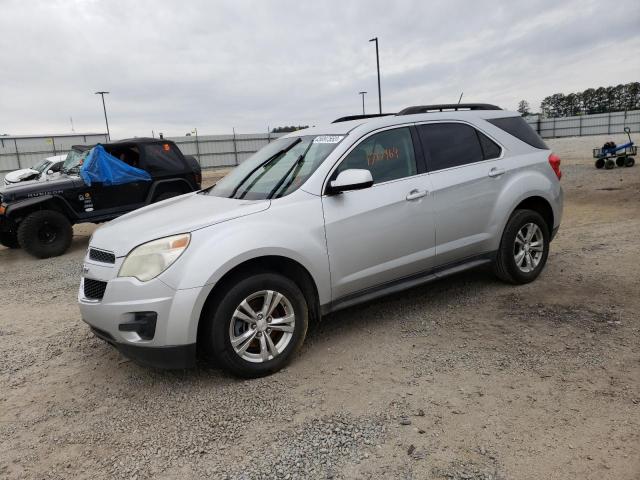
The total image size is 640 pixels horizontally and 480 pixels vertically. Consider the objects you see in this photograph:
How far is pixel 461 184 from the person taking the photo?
14.1ft

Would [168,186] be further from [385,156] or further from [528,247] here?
[528,247]

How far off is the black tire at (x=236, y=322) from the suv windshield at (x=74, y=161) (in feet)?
24.0

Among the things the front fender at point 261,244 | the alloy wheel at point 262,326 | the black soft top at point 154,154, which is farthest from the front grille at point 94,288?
the black soft top at point 154,154

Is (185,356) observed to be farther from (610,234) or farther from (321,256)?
(610,234)

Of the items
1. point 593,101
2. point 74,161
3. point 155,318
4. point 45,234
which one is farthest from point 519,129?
point 593,101

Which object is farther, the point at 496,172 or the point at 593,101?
the point at 593,101

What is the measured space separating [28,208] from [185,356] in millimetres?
6766

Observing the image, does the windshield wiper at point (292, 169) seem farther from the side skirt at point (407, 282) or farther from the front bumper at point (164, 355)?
the front bumper at point (164, 355)

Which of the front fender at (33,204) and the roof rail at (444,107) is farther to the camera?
the front fender at (33,204)

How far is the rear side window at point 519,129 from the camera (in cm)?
480

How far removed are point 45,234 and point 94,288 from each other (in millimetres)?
6069

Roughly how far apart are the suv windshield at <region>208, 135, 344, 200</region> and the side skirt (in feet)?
3.06

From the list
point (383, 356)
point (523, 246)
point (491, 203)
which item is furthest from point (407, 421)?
point (523, 246)

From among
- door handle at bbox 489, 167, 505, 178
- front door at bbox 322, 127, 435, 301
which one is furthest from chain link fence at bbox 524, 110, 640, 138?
front door at bbox 322, 127, 435, 301
